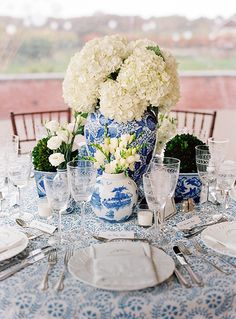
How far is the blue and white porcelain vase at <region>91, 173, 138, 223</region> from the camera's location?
4.46 feet

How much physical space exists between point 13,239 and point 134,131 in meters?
0.52

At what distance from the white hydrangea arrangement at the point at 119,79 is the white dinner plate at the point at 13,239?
0.46 m

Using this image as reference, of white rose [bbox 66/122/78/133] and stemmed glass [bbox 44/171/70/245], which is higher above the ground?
white rose [bbox 66/122/78/133]

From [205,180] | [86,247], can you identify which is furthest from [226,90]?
[86,247]

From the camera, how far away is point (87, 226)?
53.4 inches

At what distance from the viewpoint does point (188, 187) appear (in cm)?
155

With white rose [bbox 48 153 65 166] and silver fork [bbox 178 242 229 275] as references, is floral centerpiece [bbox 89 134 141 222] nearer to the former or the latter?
white rose [bbox 48 153 65 166]

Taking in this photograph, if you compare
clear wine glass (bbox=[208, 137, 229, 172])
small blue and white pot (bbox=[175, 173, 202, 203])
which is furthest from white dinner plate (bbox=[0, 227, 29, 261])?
clear wine glass (bbox=[208, 137, 229, 172])

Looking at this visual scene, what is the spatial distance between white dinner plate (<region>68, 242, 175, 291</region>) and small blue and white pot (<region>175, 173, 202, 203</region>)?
427 mm

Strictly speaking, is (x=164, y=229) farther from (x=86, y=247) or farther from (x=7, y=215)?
(x=7, y=215)

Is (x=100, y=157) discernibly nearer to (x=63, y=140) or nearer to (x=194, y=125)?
(x=63, y=140)

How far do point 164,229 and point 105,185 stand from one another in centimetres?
22

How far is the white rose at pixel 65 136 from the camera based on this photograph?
1.45 meters

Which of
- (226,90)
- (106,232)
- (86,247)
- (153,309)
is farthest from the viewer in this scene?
(226,90)
